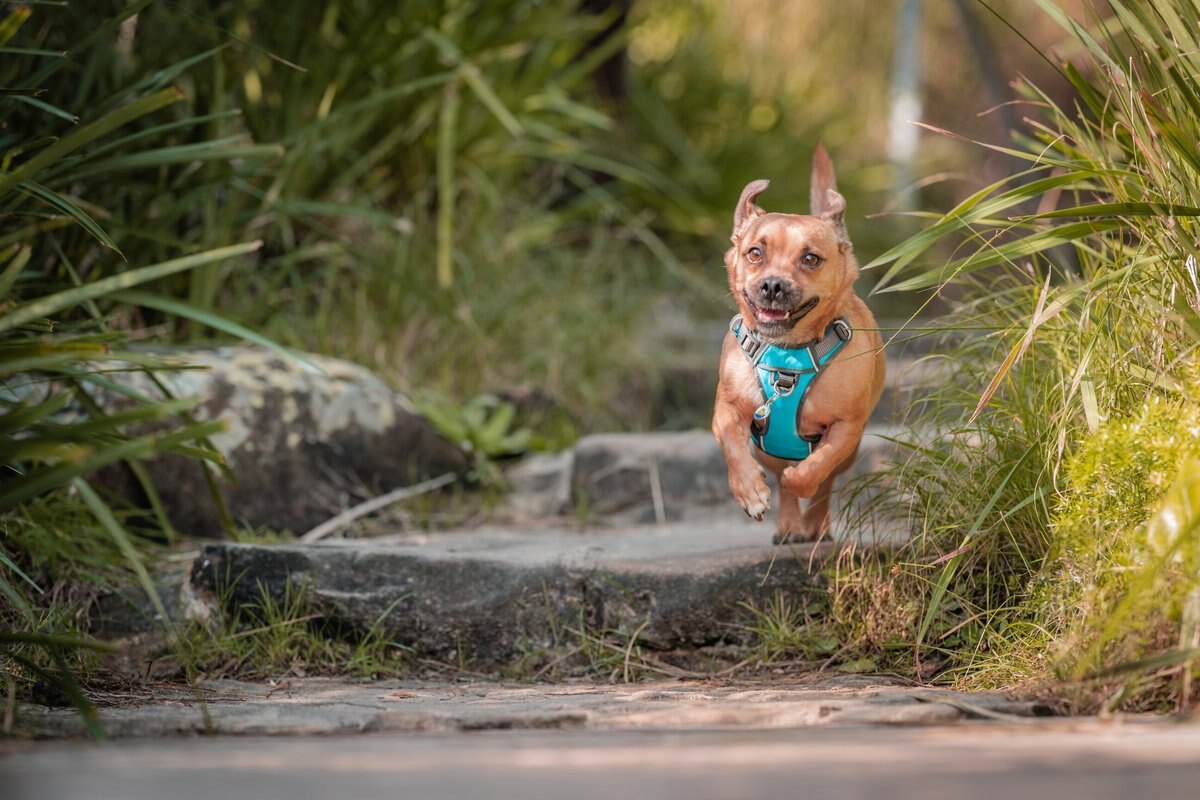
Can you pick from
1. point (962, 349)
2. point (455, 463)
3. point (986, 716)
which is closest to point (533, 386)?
point (455, 463)

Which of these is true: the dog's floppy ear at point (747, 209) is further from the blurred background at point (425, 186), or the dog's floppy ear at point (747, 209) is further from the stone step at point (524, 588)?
the stone step at point (524, 588)

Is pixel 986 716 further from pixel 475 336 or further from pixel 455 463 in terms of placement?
pixel 475 336

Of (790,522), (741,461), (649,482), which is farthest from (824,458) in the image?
(649,482)

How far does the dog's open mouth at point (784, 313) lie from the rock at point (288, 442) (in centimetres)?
173

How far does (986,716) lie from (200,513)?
8.83ft

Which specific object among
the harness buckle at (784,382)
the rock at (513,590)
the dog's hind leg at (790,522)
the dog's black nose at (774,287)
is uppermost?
the dog's black nose at (774,287)

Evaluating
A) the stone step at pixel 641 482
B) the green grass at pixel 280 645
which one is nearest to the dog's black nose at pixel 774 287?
the green grass at pixel 280 645

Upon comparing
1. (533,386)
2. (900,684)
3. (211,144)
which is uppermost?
(211,144)

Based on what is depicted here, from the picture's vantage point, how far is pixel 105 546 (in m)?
3.51

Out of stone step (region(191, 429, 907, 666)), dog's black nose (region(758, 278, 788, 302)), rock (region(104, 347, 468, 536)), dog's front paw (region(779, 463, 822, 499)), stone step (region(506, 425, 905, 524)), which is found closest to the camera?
dog's black nose (region(758, 278, 788, 302))

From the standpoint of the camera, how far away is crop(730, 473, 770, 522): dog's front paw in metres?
2.72

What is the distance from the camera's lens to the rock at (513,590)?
307cm

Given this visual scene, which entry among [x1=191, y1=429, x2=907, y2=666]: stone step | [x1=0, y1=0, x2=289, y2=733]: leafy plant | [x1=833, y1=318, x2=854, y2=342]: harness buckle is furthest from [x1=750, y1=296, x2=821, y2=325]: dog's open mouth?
[x1=0, y1=0, x2=289, y2=733]: leafy plant

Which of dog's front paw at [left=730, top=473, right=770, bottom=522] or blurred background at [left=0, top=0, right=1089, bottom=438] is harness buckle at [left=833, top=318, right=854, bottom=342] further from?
blurred background at [left=0, top=0, right=1089, bottom=438]
